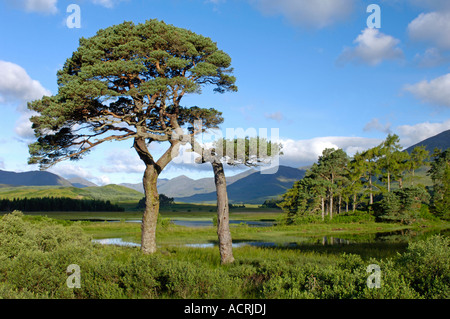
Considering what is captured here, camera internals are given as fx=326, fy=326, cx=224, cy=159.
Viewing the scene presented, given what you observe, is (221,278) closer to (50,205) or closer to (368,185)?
(368,185)

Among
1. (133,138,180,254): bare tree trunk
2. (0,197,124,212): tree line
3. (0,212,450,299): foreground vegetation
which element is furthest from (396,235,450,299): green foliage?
(0,197,124,212): tree line

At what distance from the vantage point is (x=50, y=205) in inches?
5177

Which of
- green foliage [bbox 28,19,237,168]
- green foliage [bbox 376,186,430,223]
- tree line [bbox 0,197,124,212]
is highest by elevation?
green foliage [bbox 28,19,237,168]

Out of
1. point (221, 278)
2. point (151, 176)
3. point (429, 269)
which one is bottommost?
point (221, 278)

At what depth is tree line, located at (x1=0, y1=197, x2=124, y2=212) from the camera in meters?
123

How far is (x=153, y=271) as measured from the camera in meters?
9.58

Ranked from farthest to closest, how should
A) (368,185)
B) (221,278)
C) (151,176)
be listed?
(368,185) < (151,176) < (221,278)

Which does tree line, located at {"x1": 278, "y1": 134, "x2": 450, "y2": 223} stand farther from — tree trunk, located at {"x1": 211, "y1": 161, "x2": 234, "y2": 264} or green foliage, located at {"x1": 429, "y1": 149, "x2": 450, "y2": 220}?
tree trunk, located at {"x1": 211, "y1": 161, "x2": 234, "y2": 264}

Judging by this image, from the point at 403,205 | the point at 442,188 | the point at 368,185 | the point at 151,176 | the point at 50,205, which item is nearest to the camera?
the point at 151,176

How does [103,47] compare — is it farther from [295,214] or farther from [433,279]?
[295,214]

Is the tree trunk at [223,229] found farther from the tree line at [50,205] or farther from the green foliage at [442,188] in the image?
the tree line at [50,205]

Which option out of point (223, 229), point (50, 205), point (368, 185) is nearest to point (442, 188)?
point (368, 185)

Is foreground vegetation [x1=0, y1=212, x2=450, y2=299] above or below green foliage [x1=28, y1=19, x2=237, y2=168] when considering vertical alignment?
below
